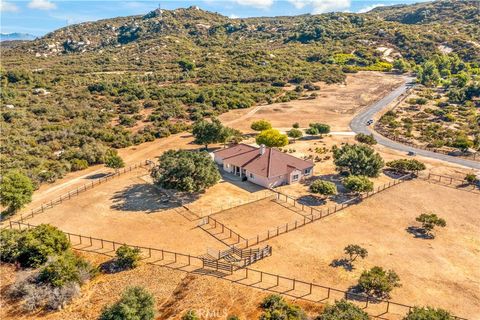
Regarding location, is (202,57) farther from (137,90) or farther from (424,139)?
(424,139)

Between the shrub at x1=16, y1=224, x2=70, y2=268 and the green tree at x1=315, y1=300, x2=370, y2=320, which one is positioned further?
the shrub at x1=16, y1=224, x2=70, y2=268

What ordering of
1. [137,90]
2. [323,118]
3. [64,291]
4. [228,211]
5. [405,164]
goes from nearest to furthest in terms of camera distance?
1. [64,291]
2. [228,211]
3. [405,164]
4. [323,118]
5. [137,90]

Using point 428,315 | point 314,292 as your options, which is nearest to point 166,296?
point 314,292

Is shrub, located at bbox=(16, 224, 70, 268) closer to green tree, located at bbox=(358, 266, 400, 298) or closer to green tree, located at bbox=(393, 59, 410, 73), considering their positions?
green tree, located at bbox=(358, 266, 400, 298)

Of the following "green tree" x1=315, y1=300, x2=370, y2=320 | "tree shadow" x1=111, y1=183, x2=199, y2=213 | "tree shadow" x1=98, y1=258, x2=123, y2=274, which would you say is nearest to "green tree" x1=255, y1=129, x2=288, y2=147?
"tree shadow" x1=111, y1=183, x2=199, y2=213

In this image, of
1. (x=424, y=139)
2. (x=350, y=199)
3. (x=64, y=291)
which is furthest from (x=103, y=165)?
(x=424, y=139)

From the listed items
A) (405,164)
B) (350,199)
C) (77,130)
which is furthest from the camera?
(77,130)

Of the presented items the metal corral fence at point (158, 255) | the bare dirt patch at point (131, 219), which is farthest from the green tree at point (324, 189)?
the metal corral fence at point (158, 255)
